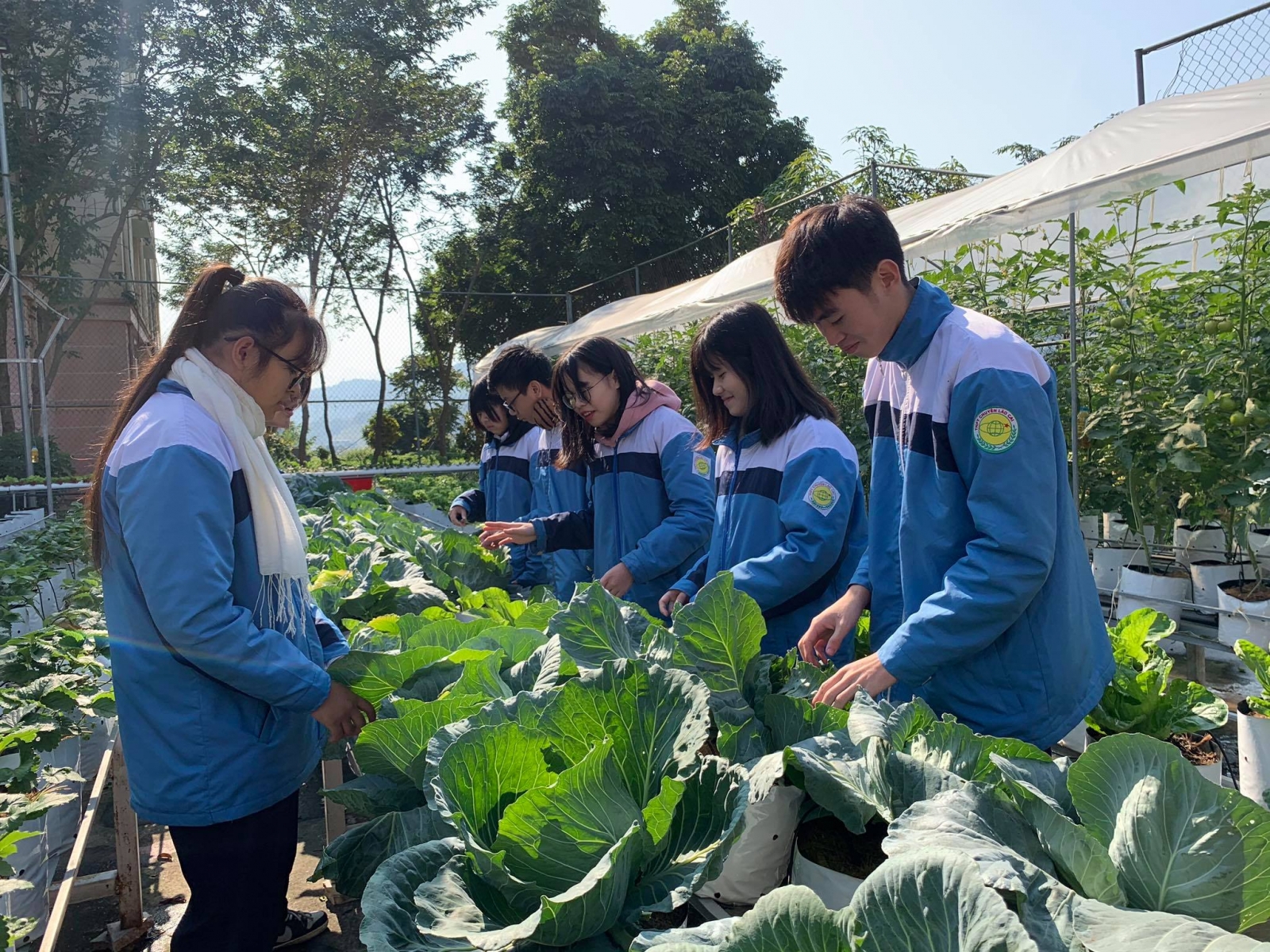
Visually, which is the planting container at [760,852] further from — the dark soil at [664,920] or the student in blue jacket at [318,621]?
the student in blue jacket at [318,621]

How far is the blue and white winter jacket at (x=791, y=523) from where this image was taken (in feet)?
6.84

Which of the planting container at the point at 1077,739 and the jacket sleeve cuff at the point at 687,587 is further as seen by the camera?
Answer: the jacket sleeve cuff at the point at 687,587

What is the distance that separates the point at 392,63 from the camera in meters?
15.6

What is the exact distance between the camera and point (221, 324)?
1.75 meters

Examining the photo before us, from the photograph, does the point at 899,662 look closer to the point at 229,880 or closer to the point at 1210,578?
the point at 229,880

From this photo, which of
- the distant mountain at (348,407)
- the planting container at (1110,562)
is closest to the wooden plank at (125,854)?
the planting container at (1110,562)

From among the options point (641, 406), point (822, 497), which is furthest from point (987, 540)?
point (641, 406)

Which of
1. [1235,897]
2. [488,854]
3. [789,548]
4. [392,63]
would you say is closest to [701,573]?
[789,548]

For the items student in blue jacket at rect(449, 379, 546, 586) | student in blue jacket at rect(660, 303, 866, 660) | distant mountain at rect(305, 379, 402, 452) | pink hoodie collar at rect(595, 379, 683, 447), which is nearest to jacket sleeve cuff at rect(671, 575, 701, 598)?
student in blue jacket at rect(660, 303, 866, 660)

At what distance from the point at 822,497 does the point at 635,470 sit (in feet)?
3.04

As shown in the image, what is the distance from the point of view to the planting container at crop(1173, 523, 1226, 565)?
4.59m

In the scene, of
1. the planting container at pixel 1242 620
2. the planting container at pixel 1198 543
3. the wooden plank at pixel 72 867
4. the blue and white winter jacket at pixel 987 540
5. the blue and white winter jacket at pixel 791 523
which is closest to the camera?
the blue and white winter jacket at pixel 987 540

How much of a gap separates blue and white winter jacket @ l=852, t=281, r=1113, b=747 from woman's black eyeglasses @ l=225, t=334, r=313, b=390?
1130 millimetres

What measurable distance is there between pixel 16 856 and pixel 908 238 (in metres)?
3.83
